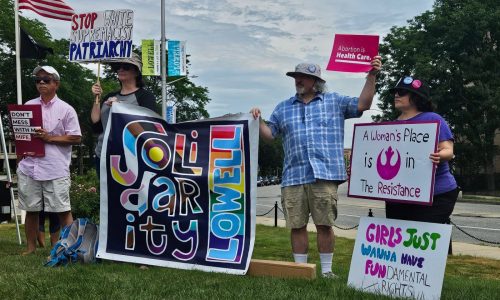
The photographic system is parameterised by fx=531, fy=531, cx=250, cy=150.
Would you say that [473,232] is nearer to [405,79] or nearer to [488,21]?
[405,79]

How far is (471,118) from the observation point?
37.6 metres

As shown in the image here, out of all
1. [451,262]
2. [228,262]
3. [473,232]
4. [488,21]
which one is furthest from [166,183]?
[488,21]

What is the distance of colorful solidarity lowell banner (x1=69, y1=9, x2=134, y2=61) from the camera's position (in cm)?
637

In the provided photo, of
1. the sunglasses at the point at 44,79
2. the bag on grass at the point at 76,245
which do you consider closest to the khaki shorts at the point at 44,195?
the bag on grass at the point at 76,245

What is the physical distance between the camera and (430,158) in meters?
3.74

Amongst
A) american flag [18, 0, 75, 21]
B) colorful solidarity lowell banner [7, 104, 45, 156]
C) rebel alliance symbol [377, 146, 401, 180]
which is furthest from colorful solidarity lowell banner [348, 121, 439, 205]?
american flag [18, 0, 75, 21]

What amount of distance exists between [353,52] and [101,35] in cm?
350

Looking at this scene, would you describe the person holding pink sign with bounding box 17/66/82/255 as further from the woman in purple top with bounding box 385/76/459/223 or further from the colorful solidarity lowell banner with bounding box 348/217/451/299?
the woman in purple top with bounding box 385/76/459/223

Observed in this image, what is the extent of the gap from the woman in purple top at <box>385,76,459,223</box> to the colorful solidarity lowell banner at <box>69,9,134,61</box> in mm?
3375

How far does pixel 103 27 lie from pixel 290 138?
331 cm

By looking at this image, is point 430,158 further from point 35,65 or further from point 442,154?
point 35,65

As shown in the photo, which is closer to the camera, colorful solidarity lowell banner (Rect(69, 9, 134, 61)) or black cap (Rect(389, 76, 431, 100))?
black cap (Rect(389, 76, 431, 100))

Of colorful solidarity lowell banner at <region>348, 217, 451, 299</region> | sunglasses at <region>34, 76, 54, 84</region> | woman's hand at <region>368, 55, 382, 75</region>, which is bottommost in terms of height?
colorful solidarity lowell banner at <region>348, 217, 451, 299</region>

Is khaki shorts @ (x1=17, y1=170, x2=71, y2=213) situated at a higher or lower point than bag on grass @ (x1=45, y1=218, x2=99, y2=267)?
higher
